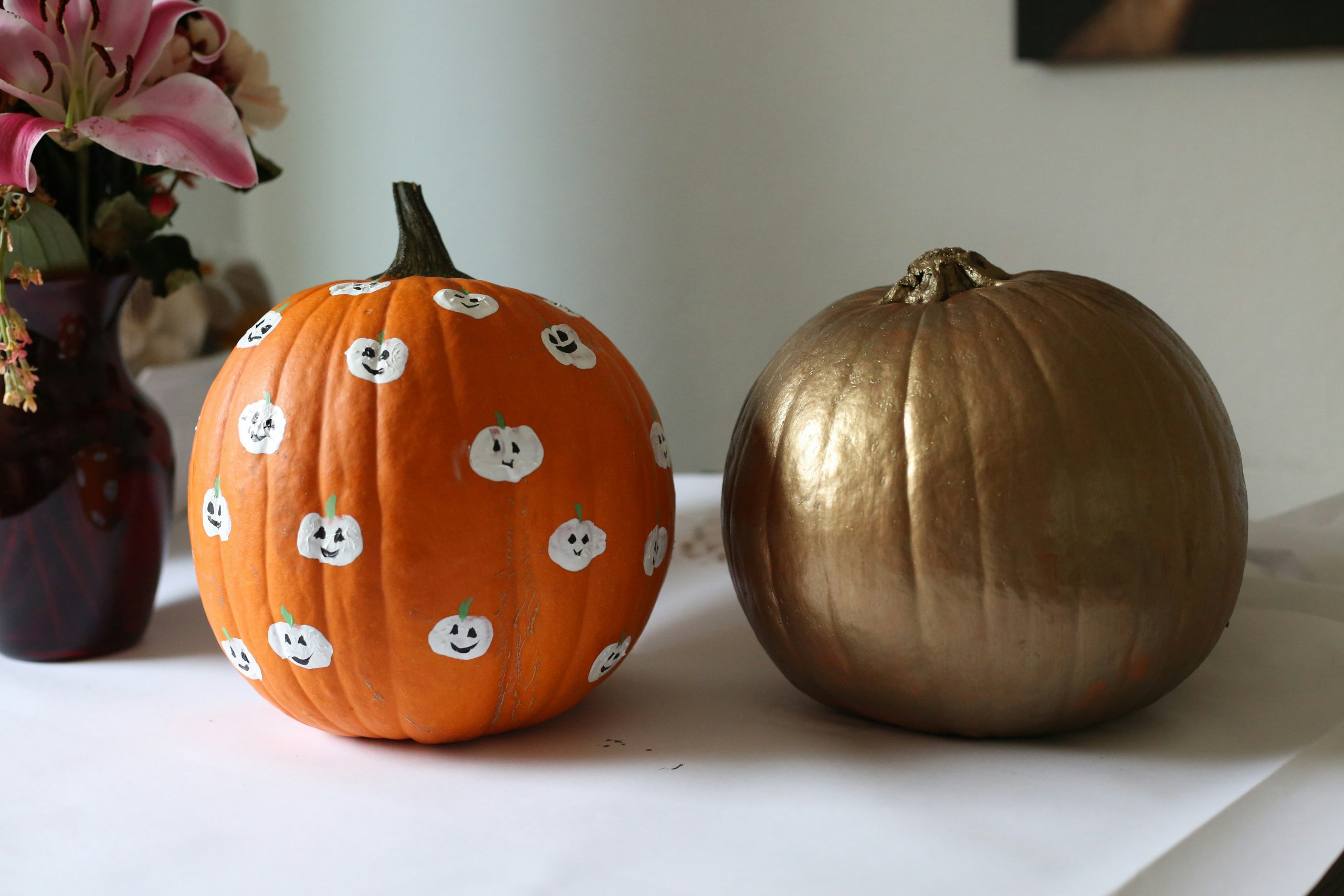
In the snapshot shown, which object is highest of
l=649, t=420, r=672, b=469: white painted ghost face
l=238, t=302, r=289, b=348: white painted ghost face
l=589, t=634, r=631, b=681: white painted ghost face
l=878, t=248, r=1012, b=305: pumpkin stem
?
l=878, t=248, r=1012, b=305: pumpkin stem

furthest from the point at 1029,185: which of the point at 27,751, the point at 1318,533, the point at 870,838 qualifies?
the point at 27,751

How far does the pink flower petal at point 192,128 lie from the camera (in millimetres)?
637

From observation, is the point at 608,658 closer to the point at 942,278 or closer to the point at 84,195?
the point at 942,278

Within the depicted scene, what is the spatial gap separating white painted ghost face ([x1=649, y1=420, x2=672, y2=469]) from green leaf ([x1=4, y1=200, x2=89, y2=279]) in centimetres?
39

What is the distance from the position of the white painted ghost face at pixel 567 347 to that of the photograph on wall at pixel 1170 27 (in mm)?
975

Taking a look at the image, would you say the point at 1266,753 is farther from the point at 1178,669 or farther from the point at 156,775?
the point at 156,775

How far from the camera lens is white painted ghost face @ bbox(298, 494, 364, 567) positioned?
1.67 feet

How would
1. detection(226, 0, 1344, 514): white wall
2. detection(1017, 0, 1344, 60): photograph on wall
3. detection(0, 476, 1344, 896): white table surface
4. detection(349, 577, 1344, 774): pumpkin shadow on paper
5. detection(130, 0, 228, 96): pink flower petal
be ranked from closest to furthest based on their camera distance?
detection(0, 476, 1344, 896): white table surface → detection(349, 577, 1344, 774): pumpkin shadow on paper → detection(130, 0, 228, 96): pink flower petal → detection(1017, 0, 1344, 60): photograph on wall → detection(226, 0, 1344, 514): white wall

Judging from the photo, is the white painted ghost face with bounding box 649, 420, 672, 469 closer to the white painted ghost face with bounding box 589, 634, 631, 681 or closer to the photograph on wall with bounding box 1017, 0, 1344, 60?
the white painted ghost face with bounding box 589, 634, 631, 681

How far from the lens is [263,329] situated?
57cm

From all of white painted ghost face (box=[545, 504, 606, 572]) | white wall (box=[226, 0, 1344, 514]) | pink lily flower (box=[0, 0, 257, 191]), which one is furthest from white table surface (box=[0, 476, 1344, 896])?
white wall (box=[226, 0, 1344, 514])

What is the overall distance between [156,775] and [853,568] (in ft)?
1.16

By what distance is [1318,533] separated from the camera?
86 cm

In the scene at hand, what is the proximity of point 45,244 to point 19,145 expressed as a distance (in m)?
0.11
